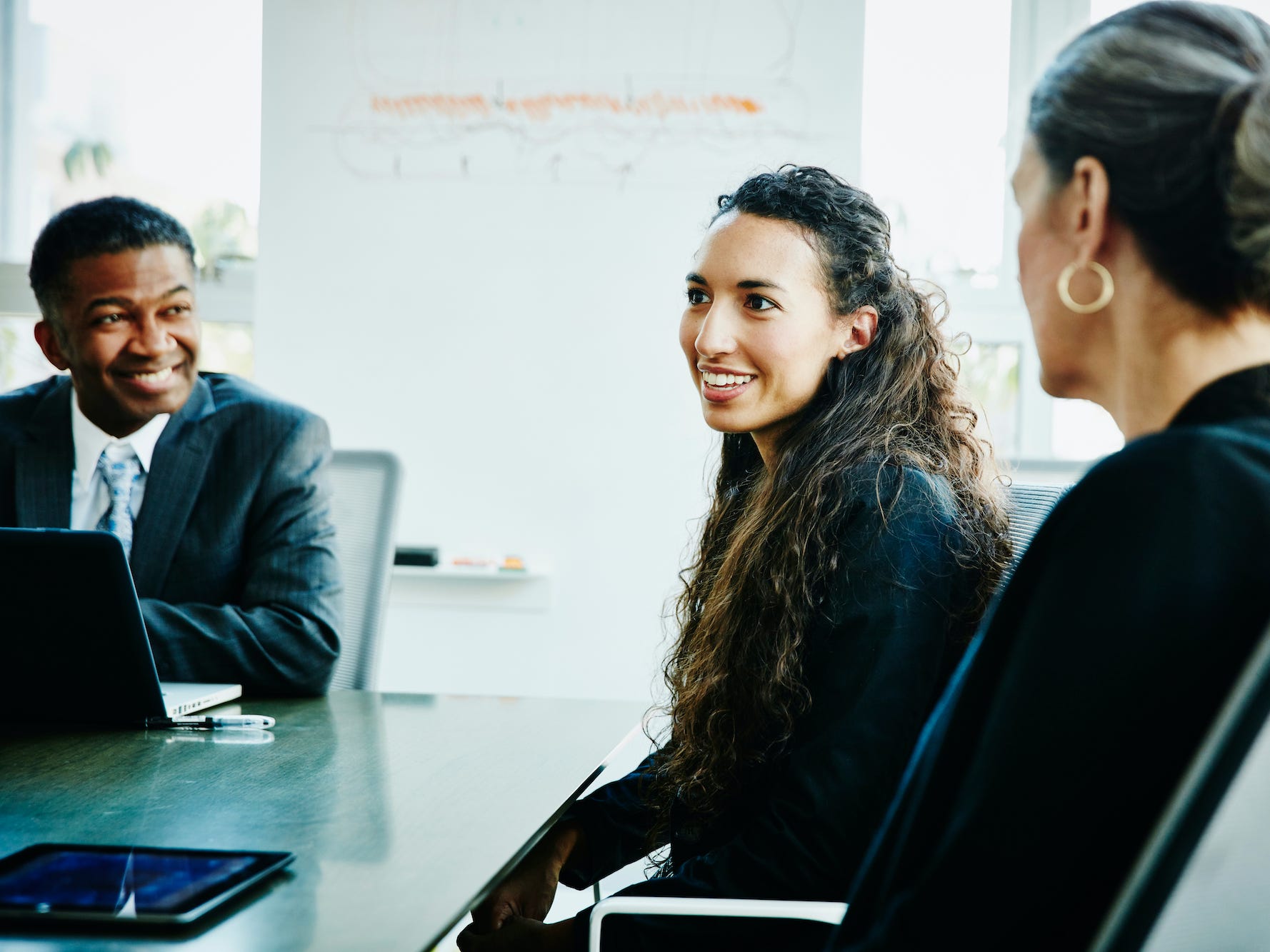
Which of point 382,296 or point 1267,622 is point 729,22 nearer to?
point 382,296

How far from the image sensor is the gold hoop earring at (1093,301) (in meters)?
0.70

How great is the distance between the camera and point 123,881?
0.82 m

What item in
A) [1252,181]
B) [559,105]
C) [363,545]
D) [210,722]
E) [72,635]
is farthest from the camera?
[559,105]

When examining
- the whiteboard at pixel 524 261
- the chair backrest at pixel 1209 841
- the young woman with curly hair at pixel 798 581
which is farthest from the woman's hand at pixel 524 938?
the whiteboard at pixel 524 261

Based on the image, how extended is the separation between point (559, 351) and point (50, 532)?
6.44 ft

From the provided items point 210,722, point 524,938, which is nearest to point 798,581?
point 524,938

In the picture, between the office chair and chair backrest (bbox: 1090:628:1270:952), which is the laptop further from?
chair backrest (bbox: 1090:628:1270:952)

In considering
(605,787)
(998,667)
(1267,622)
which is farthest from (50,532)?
(1267,622)

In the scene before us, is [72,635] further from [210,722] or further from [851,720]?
[851,720]

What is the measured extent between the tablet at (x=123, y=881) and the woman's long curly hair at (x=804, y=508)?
511 millimetres

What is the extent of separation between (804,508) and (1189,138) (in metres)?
0.64

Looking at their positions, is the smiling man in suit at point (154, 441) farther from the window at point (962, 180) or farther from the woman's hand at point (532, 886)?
the window at point (962, 180)

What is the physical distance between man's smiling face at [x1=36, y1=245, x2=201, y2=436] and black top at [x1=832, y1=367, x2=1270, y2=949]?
1656 millimetres

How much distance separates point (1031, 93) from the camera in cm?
77
